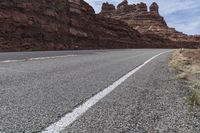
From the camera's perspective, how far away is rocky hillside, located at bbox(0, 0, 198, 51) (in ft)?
111

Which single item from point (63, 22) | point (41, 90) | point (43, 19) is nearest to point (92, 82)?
point (41, 90)

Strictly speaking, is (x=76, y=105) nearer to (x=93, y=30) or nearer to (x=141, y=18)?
(x=93, y=30)

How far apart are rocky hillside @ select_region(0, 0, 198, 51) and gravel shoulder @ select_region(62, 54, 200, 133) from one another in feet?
79.2

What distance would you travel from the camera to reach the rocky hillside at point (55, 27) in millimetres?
33812

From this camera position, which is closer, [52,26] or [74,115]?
[74,115]

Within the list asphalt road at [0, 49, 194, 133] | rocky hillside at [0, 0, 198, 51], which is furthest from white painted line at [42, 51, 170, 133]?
rocky hillside at [0, 0, 198, 51]

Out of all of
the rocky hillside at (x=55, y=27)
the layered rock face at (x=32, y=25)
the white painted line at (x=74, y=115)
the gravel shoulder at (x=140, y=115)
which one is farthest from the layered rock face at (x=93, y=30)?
the white painted line at (x=74, y=115)

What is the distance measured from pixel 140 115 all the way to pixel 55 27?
124 ft

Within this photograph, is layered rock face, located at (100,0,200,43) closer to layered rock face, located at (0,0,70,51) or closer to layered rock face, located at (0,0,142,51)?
layered rock face, located at (0,0,142,51)

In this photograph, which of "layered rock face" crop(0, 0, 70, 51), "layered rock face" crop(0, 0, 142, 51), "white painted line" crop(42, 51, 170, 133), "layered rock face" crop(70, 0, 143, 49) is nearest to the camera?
"white painted line" crop(42, 51, 170, 133)

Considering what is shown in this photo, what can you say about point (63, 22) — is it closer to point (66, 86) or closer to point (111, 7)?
point (66, 86)

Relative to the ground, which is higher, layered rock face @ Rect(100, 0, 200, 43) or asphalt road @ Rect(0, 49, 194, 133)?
layered rock face @ Rect(100, 0, 200, 43)

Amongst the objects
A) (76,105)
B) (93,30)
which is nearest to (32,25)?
(93,30)

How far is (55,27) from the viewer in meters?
41.3
